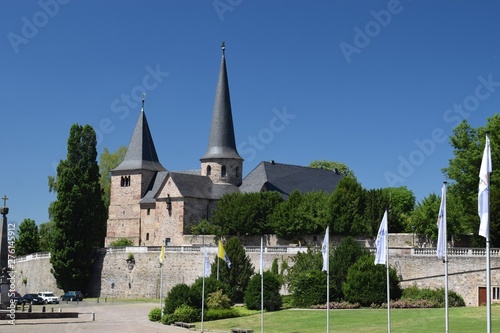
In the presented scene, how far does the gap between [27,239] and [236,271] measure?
41700 mm

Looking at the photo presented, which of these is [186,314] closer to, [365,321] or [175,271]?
[365,321]

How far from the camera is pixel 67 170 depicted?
69562 millimetres

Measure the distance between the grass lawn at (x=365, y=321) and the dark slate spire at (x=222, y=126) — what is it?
130 feet

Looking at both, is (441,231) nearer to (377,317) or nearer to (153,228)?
(377,317)

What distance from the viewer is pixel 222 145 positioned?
85375 mm

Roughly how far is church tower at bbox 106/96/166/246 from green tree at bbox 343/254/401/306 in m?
39.9

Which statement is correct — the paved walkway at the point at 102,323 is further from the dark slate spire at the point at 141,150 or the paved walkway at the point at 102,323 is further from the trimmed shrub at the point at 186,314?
the dark slate spire at the point at 141,150

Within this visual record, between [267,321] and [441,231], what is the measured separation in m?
18.4

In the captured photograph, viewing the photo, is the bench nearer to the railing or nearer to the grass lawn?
the grass lawn

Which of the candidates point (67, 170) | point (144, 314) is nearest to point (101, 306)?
point (144, 314)

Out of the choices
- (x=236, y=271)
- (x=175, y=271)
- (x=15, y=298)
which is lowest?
(x=15, y=298)

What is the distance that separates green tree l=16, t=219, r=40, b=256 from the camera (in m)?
90.0

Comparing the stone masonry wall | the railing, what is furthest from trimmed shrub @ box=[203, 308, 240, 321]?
the stone masonry wall

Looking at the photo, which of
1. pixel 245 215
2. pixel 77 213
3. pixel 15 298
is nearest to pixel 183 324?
pixel 15 298
